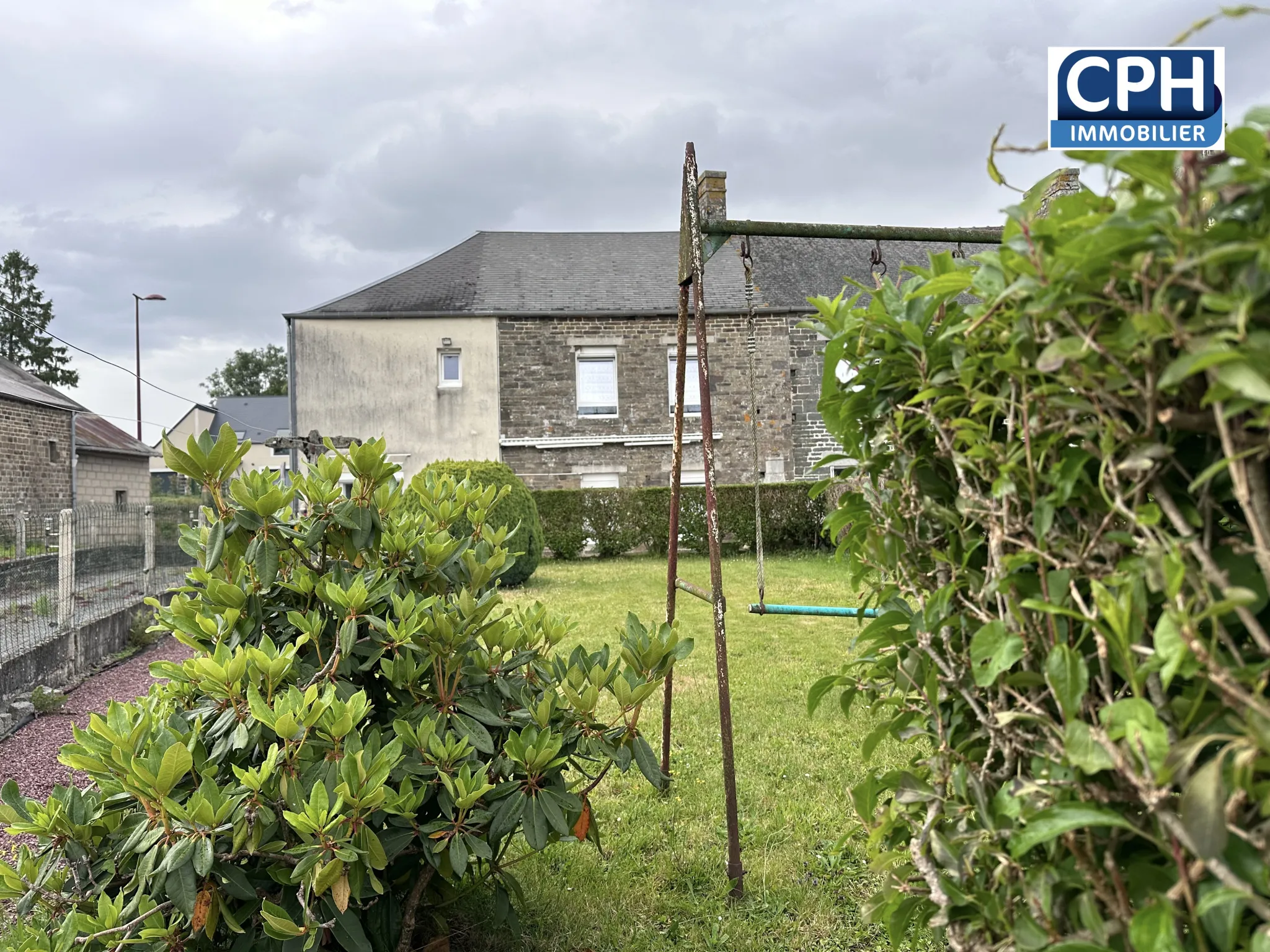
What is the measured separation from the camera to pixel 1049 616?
1.11 metres

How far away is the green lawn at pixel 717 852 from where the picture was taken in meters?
2.65

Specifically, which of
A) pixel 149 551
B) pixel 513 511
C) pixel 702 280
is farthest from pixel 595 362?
pixel 702 280

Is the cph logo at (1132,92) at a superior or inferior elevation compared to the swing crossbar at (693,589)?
superior

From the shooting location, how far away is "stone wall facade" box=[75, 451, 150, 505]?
70.3 feet

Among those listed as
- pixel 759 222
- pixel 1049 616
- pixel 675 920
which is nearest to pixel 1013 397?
pixel 1049 616

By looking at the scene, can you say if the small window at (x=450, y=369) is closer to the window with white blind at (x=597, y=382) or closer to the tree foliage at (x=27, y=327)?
the window with white blind at (x=597, y=382)

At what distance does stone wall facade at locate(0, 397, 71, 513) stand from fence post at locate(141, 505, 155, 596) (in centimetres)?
793

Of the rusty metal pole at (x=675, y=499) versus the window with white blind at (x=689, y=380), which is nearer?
the rusty metal pole at (x=675, y=499)

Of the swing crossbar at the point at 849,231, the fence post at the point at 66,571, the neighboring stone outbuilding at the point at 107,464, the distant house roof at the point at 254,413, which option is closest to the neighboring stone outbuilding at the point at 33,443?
the neighboring stone outbuilding at the point at 107,464

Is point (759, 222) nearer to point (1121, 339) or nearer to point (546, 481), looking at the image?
point (1121, 339)

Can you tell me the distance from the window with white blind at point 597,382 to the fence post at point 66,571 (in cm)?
1125

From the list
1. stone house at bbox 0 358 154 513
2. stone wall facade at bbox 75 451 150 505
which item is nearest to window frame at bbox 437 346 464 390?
stone house at bbox 0 358 154 513

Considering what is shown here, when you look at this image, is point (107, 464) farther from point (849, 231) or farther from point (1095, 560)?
point (1095, 560)

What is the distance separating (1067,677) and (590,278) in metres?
18.4
